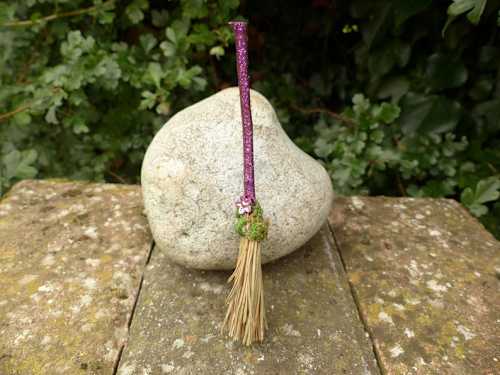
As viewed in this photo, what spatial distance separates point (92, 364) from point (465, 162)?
1.63 metres

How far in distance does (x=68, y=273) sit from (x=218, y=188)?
0.52 meters

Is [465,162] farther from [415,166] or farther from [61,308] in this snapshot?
[61,308]

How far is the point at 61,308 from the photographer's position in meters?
1.18

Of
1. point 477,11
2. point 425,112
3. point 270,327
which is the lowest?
point 270,327

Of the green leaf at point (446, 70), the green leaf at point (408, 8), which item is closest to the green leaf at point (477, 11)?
the green leaf at point (408, 8)

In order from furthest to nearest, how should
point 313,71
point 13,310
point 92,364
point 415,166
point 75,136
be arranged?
point 313,71, point 75,136, point 415,166, point 13,310, point 92,364

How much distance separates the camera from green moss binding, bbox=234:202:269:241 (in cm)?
106

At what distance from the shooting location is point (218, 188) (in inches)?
47.1

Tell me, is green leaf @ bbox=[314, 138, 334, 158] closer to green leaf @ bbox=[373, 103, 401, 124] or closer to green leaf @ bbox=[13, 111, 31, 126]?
green leaf @ bbox=[373, 103, 401, 124]

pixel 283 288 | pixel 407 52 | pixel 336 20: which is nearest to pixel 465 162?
pixel 407 52

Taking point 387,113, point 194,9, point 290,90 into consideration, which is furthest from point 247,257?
point 290,90

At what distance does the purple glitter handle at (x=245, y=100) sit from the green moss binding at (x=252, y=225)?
3 centimetres

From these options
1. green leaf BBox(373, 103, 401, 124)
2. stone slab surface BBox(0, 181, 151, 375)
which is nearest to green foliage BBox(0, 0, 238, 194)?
stone slab surface BBox(0, 181, 151, 375)

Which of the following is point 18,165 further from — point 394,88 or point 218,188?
point 394,88
